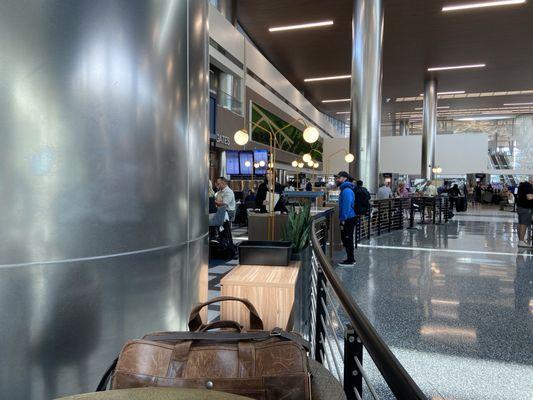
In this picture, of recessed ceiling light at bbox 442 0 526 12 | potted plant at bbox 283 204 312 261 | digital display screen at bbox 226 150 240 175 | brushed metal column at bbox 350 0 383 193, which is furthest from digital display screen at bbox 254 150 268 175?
potted plant at bbox 283 204 312 261

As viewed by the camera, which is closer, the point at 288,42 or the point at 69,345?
the point at 69,345

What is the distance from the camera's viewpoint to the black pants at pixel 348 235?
21.4 feet

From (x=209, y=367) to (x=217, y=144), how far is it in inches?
475

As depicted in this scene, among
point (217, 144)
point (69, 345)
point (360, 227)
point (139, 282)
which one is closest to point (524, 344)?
point (139, 282)

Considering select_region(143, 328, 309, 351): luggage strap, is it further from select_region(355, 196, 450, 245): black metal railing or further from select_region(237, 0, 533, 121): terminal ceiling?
select_region(237, 0, 533, 121): terminal ceiling

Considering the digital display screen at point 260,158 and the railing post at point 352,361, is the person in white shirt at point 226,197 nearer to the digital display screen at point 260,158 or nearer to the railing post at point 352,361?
the digital display screen at point 260,158

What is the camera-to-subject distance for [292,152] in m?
23.4

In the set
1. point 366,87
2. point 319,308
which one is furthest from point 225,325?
point 366,87

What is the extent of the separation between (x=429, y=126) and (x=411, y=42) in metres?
7.21

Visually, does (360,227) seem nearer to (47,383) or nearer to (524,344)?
(524,344)

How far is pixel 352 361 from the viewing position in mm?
1068

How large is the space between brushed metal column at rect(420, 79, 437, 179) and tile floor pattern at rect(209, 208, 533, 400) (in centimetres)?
1640

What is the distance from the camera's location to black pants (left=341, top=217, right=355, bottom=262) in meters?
6.52

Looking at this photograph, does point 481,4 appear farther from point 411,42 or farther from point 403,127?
point 403,127
